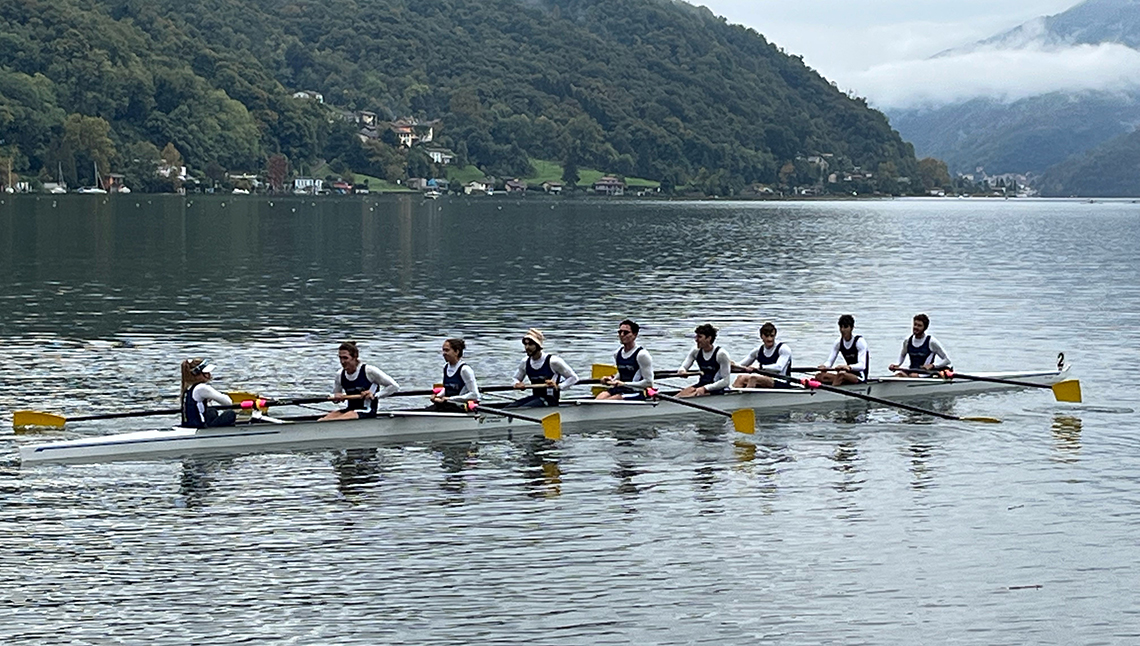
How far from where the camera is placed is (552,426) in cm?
2528

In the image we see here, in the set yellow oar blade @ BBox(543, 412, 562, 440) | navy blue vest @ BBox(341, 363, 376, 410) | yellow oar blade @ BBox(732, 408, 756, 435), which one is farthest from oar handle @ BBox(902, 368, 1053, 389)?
navy blue vest @ BBox(341, 363, 376, 410)

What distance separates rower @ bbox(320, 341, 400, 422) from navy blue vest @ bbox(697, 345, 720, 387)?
6526 mm

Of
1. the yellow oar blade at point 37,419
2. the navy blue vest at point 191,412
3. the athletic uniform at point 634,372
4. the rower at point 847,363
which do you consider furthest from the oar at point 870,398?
the yellow oar blade at point 37,419

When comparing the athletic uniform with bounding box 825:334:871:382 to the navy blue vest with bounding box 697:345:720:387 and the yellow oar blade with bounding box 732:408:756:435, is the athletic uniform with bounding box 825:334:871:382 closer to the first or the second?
the navy blue vest with bounding box 697:345:720:387

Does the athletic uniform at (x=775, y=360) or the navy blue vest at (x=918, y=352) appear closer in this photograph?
the athletic uniform at (x=775, y=360)

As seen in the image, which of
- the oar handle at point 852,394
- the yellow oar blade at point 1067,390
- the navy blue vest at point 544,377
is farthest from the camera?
the yellow oar blade at point 1067,390

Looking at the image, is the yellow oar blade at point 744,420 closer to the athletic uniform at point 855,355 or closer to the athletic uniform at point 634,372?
the athletic uniform at point 634,372

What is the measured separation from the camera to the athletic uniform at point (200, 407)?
77.2 ft

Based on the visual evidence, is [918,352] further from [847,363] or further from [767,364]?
[767,364]

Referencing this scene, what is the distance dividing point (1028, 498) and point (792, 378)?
7.67 meters

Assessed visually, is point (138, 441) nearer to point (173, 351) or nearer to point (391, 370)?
point (391, 370)

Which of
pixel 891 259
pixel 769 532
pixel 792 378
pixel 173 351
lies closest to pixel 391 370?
pixel 173 351

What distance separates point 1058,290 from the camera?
6241cm

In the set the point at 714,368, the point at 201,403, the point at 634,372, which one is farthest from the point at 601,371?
the point at 201,403
